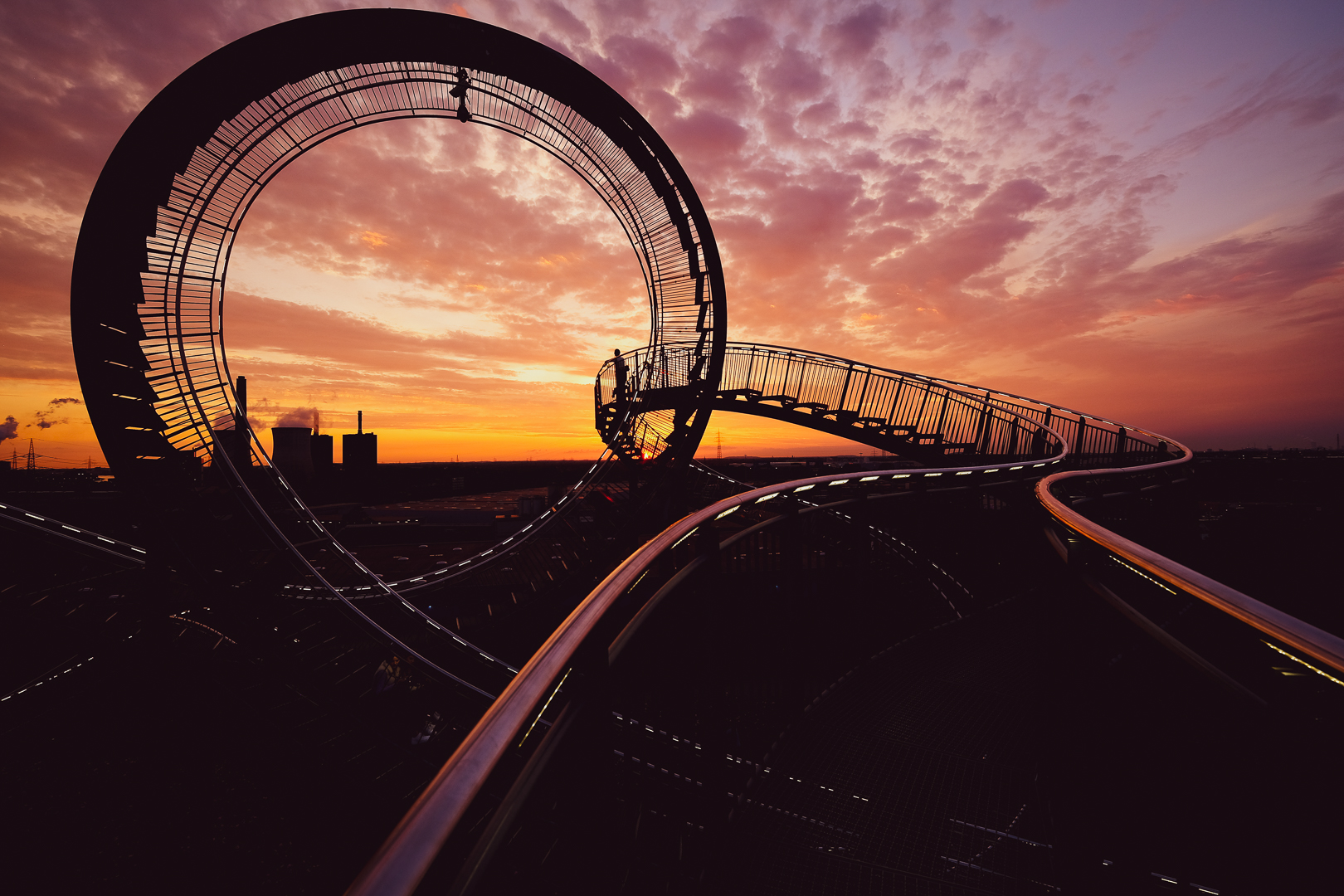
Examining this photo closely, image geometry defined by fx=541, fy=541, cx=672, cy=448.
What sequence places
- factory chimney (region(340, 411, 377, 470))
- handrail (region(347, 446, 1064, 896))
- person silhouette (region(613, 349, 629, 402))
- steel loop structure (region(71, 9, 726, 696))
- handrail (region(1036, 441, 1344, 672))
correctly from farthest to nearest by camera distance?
factory chimney (region(340, 411, 377, 470)) < person silhouette (region(613, 349, 629, 402)) < steel loop structure (region(71, 9, 726, 696)) < handrail (region(1036, 441, 1344, 672)) < handrail (region(347, 446, 1064, 896))

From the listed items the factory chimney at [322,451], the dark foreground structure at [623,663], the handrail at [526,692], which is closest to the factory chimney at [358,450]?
the factory chimney at [322,451]

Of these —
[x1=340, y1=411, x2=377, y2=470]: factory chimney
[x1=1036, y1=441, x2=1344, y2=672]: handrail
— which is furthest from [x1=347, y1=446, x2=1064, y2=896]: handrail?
[x1=340, y1=411, x2=377, y2=470]: factory chimney

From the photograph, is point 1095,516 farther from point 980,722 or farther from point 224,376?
point 224,376

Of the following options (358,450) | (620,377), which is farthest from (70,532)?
(358,450)

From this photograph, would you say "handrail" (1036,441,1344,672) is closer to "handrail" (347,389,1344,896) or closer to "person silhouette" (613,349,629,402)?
"handrail" (347,389,1344,896)

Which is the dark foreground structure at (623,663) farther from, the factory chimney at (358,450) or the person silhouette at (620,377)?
the factory chimney at (358,450)

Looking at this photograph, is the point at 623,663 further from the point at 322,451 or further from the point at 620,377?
the point at 322,451

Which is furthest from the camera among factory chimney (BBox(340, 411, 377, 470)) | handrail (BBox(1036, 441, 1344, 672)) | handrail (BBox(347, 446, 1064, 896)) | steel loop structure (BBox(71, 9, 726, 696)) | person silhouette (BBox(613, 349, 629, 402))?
factory chimney (BBox(340, 411, 377, 470))
